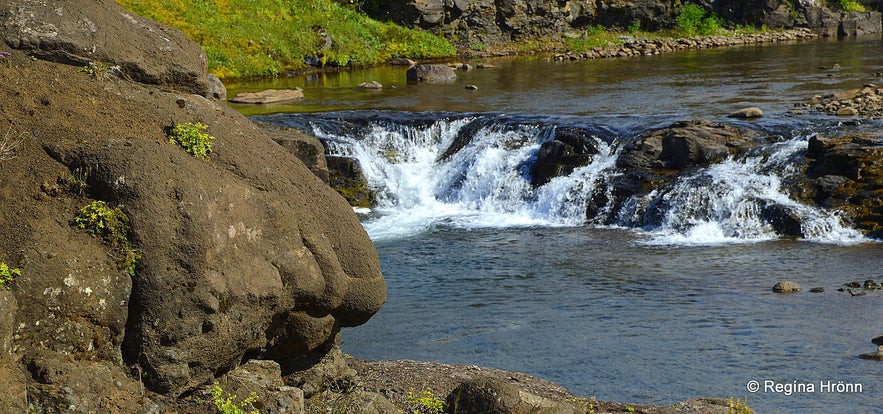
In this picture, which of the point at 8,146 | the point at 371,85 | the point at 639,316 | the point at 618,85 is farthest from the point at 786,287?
the point at 371,85

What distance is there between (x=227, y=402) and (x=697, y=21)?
54656 mm

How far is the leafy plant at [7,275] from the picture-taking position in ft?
17.1

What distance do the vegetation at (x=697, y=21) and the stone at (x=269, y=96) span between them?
103ft

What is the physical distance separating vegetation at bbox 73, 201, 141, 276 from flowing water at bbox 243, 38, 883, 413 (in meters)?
5.10

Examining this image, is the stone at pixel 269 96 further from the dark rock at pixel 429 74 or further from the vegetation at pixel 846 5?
the vegetation at pixel 846 5

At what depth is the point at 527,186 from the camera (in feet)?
69.9

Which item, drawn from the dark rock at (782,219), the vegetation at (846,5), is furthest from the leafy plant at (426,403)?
the vegetation at (846,5)

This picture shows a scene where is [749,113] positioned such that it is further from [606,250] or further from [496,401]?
[496,401]

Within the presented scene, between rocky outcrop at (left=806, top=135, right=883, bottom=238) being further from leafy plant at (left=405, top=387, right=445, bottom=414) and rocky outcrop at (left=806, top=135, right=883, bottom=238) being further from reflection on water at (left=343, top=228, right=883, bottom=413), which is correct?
leafy plant at (left=405, top=387, right=445, bottom=414)

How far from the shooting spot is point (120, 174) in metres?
5.84

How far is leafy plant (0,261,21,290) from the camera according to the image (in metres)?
5.22

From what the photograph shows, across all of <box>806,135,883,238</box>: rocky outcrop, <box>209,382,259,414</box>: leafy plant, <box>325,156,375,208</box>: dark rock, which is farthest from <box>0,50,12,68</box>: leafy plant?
<box>325,156,375,208</box>: dark rock

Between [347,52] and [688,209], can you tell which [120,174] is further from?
[347,52]

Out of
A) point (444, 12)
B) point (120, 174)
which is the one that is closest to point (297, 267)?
point (120, 174)
